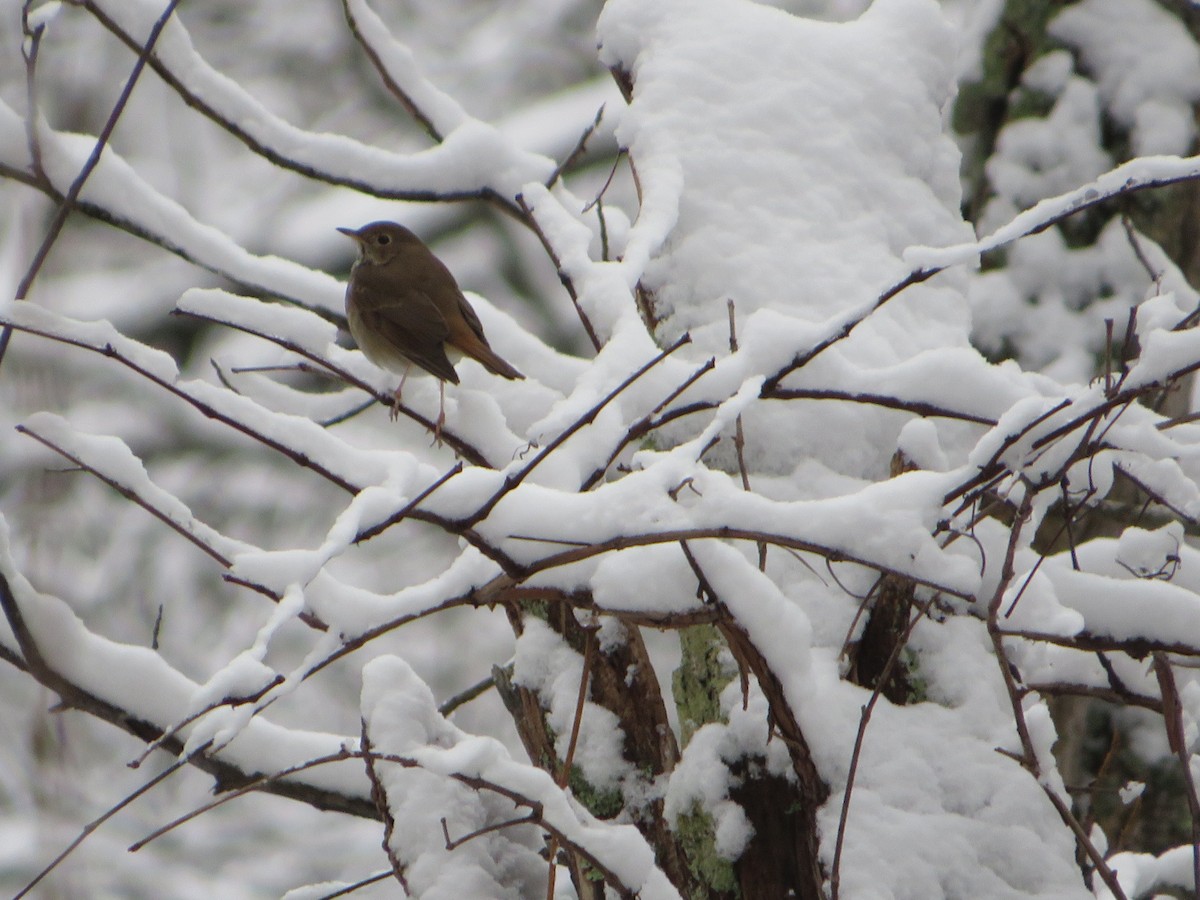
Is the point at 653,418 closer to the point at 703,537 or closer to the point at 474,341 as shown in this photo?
the point at 703,537

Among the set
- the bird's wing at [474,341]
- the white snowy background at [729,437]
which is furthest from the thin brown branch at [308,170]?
the bird's wing at [474,341]

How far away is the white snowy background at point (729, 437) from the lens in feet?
4.96

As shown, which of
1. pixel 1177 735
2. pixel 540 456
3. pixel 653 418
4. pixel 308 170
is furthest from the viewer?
pixel 308 170

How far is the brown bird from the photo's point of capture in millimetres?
2996

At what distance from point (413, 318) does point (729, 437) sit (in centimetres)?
149

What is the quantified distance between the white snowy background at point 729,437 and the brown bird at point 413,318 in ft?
0.29

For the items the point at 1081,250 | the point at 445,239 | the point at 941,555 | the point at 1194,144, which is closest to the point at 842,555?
the point at 941,555

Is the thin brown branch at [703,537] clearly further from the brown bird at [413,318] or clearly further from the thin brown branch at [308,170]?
the thin brown branch at [308,170]

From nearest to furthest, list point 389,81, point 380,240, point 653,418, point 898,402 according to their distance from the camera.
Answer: point 653,418
point 898,402
point 389,81
point 380,240

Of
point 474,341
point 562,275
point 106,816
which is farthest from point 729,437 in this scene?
point 106,816

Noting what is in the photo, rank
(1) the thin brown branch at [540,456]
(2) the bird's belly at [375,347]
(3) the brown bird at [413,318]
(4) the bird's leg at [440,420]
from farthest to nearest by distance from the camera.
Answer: (2) the bird's belly at [375,347]
(3) the brown bird at [413,318]
(4) the bird's leg at [440,420]
(1) the thin brown branch at [540,456]

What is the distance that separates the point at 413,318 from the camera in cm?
346

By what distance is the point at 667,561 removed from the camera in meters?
1.63

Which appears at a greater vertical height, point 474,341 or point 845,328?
point 474,341
